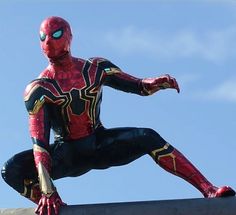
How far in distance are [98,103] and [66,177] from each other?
0.74 metres

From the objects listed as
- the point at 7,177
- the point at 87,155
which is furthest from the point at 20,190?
the point at 87,155

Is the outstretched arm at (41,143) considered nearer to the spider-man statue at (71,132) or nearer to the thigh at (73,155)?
the spider-man statue at (71,132)

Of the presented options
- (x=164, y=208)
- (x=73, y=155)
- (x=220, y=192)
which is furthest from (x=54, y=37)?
(x=220, y=192)

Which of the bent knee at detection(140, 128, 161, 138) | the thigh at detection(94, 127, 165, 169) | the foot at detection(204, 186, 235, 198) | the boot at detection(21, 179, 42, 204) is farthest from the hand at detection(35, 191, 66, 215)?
the foot at detection(204, 186, 235, 198)

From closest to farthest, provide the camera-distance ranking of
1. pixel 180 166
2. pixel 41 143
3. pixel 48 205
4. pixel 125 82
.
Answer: pixel 48 205, pixel 41 143, pixel 180 166, pixel 125 82

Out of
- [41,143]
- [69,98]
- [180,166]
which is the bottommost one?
[180,166]

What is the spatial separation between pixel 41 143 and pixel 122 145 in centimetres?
74

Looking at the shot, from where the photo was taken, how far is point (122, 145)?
24.8 feet

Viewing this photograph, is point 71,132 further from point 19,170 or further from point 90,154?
point 19,170

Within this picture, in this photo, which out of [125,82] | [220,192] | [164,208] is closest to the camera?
[164,208]

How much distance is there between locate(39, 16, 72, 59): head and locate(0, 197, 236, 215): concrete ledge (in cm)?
143

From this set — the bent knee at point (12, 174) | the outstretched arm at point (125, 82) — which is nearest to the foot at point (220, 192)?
the outstretched arm at point (125, 82)

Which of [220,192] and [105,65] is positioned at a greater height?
[105,65]

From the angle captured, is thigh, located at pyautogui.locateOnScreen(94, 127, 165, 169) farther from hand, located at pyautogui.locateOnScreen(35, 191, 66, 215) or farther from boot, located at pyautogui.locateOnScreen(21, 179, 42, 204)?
hand, located at pyautogui.locateOnScreen(35, 191, 66, 215)
